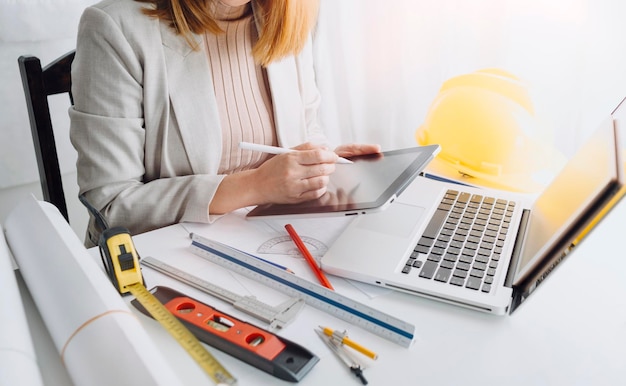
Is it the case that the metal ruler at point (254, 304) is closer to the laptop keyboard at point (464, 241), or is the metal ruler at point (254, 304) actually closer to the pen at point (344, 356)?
the pen at point (344, 356)

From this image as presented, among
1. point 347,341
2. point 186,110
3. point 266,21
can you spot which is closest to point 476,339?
point 347,341

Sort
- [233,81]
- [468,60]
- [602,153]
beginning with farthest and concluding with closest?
[468,60] → [233,81] → [602,153]

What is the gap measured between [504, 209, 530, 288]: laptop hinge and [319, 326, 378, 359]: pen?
0.21 m

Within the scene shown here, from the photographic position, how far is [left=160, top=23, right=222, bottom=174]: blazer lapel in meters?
0.98

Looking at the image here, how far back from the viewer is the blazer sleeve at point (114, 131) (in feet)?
2.93

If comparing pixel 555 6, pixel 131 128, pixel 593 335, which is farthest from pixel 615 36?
pixel 131 128

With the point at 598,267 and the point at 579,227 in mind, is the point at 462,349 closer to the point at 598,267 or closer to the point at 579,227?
the point at 579,227

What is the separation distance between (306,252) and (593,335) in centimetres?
36

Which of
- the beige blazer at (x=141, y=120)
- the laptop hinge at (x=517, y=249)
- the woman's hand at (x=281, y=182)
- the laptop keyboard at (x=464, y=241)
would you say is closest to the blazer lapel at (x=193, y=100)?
the beige blazer at (x=141, y=120)

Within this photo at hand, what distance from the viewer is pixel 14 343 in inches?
18.5

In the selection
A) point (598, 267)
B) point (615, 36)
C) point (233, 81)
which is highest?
point (615, 36)

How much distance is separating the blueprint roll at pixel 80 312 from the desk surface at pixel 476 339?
0.08 metres

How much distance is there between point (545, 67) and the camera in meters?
1.28

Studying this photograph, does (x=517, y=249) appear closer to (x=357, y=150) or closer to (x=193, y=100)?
(x=357, y=150)
